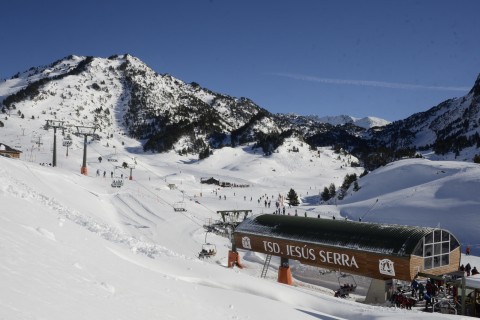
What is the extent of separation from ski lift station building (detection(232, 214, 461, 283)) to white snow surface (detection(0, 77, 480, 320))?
2.10 metres

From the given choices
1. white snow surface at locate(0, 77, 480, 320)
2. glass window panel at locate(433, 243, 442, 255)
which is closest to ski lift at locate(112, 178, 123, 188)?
white snow surface at locate(0, 77, 480, 320)

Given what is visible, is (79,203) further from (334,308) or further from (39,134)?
(39,134)

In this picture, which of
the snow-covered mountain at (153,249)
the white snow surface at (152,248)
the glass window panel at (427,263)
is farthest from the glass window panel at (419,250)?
the white snow surface at (152,248)

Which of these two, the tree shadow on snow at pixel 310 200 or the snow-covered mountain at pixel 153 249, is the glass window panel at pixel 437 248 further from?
the tree shadow on snow at pixel 310 200

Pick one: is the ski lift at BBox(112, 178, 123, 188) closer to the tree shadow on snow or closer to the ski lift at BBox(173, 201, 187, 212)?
the ski lift at BBox(173, 201, 187, 212)

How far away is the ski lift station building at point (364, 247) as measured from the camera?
20.2 metres

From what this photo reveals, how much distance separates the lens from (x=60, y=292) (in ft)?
24.4

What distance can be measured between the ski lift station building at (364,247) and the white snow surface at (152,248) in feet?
6.88

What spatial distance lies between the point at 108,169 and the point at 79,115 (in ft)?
359

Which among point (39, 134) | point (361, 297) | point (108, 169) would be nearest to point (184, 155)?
point (39, 134)

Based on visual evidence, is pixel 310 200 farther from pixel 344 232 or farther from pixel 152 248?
pixel 152 248

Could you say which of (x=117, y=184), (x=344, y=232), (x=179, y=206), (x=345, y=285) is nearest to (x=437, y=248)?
(x=344, y=232)

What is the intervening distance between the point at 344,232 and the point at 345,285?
310 centimetres

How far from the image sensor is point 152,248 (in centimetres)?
1742
